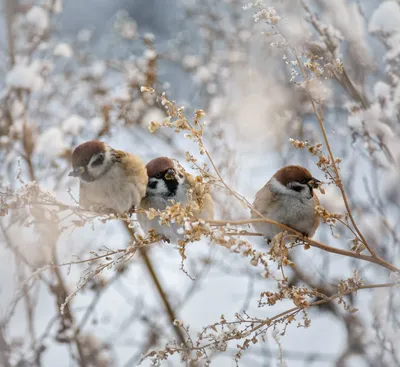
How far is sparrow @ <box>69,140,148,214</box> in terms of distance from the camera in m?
2.07

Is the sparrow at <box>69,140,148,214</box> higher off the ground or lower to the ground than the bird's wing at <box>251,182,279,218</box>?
higher

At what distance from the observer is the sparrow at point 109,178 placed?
2066 mm

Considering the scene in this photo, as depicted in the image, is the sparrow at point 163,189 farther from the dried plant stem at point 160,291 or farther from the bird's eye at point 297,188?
the dried plant stem at point 160,291

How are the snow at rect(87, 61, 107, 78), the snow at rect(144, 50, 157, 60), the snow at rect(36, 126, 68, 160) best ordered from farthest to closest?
the snow at rect(87, 61, 107, 78), the snow at rect(144, 50, 157, 60), the snow at rect(36, 126, 68, 160)

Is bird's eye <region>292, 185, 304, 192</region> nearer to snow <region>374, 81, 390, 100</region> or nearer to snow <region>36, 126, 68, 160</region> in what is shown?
snow <region>374, 81, 390, 100</region>

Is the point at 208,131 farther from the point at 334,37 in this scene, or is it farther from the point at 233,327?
the point at 233,327

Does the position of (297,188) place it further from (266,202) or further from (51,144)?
(51,144)

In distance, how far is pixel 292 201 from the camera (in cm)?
212

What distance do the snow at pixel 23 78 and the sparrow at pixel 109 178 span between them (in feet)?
5.18

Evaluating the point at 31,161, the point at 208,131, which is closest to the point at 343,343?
the point at 208,131

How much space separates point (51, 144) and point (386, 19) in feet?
7.62

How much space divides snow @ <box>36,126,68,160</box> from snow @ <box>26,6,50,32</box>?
81 centimetres

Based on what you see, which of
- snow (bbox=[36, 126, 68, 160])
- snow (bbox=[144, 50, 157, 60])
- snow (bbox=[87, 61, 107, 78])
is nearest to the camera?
snow (bbox=[36, 126, 68, 160])

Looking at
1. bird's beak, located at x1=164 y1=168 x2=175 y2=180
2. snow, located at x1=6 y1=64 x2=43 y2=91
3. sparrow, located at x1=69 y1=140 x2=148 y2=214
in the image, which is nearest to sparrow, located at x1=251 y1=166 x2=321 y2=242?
bird's beak, located at x1=164 y1=168 x2=175 y2=180
